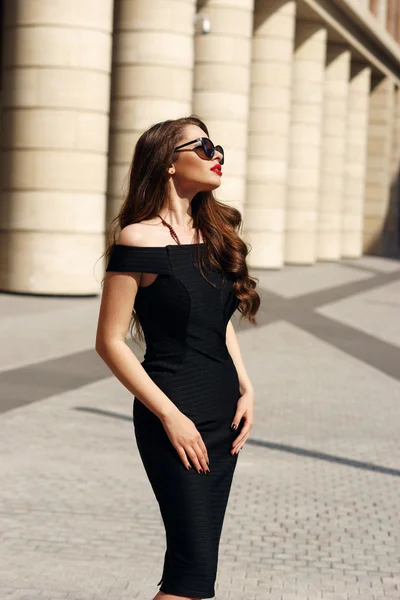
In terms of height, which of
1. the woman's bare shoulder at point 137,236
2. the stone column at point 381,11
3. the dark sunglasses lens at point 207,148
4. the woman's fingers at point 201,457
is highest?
the stone column at point 381,11

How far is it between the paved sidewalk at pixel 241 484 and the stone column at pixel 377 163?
124ft

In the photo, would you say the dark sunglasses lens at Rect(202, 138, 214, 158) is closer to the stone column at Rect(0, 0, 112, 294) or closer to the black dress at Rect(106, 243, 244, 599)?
the black dress at Rect(106, 243, 244, 599)

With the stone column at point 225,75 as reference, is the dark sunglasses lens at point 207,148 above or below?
below

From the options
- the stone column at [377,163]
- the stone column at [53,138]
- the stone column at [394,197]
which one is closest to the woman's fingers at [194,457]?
the stone column at [53,138]

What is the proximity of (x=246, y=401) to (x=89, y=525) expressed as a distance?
2813mm

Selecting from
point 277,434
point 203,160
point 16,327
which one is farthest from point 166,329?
point 16,327

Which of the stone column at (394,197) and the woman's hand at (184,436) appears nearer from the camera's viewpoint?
the woman's hand at (184,436)

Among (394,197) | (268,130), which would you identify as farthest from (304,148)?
(394,197)

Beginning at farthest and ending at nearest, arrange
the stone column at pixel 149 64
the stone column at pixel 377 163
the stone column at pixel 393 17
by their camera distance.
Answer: the stone column at pixel 393 17 → the stone column at pixel 377 163 → the stone column at pixel 149 64

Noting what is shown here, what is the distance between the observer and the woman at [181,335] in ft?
10.8

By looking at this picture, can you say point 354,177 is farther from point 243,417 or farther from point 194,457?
point 194,457

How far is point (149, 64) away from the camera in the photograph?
79.9 feet

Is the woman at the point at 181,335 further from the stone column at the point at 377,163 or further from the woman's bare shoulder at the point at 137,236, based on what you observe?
the stone column at the point at 377,163

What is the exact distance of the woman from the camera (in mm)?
3277
